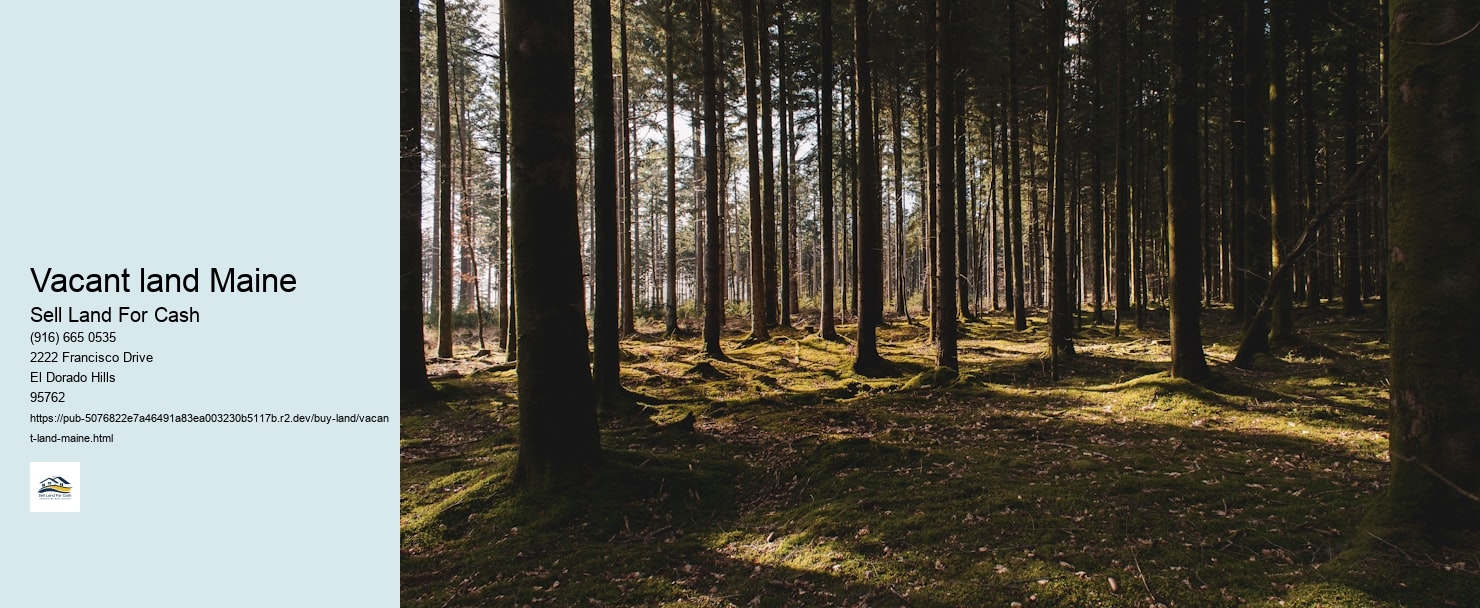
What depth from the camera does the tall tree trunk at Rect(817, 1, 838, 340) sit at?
44.5 feet

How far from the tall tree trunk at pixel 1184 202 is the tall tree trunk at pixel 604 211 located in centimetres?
757

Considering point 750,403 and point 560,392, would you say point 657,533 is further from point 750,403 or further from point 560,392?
point 750,403

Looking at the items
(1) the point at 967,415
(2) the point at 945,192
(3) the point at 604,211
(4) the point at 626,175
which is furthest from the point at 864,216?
(4) the point at 626,175

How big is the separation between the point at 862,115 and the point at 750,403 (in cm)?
568

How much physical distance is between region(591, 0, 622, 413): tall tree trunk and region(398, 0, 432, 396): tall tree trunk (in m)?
3.59

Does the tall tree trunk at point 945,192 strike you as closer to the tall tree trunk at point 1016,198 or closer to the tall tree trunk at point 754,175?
the tall tree trunk at point 754,175

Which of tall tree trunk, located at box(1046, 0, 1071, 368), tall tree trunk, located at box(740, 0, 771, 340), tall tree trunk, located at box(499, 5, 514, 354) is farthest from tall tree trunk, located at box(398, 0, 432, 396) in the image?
tall tree trunk, located at box(1046, 0, 1071, 368)

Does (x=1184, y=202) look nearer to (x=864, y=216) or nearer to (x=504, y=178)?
(x=864, y=216)

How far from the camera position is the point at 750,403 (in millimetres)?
9188

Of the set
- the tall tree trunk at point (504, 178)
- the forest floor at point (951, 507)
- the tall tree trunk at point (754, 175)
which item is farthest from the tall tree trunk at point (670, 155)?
the forest floor at point (951, 507)

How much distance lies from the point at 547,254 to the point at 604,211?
384cm

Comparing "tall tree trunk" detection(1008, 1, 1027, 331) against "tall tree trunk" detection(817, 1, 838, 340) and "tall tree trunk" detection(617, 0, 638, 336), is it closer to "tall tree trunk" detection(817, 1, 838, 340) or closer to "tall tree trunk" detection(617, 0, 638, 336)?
"tall tree trunk" detection(817, 1, 838, 340)
